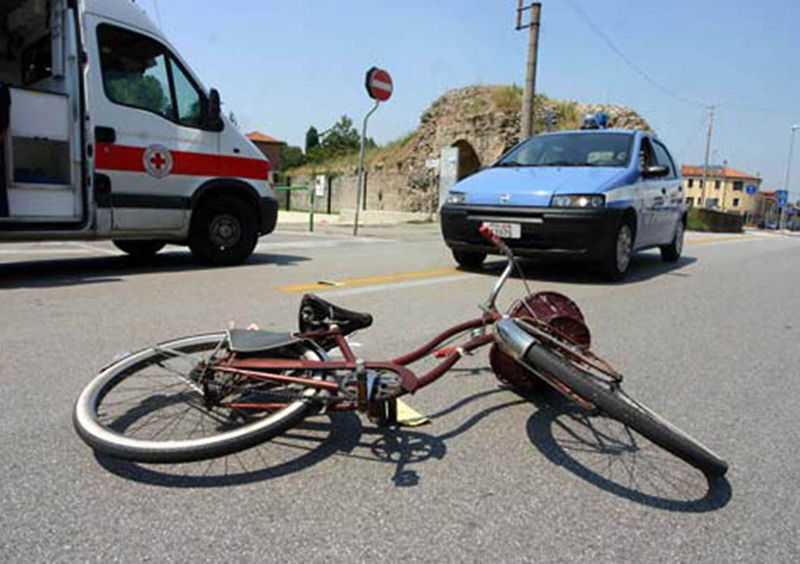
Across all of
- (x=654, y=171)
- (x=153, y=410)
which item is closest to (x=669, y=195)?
(x=654, y=171)

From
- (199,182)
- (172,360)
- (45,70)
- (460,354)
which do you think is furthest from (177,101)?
(460,354)

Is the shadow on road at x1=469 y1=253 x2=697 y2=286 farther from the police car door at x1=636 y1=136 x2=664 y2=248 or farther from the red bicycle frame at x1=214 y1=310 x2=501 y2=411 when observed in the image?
the red bicycle frame at x1=214 y1=310 x2=501 y2=411

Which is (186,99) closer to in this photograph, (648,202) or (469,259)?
(469,259)

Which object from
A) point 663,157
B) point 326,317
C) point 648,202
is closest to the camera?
point 326,317

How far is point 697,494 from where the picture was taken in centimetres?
217

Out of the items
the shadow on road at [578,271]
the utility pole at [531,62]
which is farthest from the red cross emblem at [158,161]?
the utility pole at [531,62]

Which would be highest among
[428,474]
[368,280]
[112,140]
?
[112,140]

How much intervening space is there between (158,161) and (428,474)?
215 inches

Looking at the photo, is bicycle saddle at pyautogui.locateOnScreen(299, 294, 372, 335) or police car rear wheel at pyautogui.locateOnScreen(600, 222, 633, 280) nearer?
bicycle saddle at pyautogui.locateOnScreen(299, 294, 372, 335)

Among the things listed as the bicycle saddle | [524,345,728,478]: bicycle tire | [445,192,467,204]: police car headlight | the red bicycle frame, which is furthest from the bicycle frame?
[445,192,467,204]: police car headlight

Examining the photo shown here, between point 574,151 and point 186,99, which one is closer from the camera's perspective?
point 186,99

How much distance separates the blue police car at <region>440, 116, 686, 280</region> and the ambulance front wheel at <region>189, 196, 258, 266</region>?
7.61ft

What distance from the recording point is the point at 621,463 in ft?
7.78

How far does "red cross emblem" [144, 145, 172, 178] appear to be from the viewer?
6516mm
